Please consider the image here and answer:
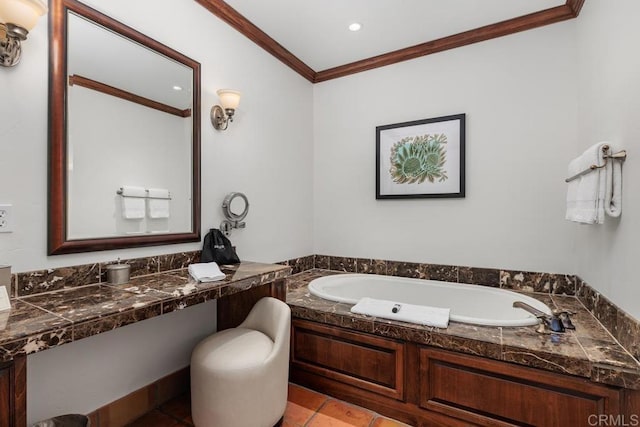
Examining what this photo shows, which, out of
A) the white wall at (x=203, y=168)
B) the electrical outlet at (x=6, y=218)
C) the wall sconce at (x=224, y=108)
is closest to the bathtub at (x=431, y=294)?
the white wall at (x=203, y=168)

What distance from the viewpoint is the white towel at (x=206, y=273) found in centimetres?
166

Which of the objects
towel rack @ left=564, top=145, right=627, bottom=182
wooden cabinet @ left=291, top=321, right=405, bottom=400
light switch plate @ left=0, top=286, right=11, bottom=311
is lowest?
wooden cabinet @ left=291, top=321, right=405, bottom=400

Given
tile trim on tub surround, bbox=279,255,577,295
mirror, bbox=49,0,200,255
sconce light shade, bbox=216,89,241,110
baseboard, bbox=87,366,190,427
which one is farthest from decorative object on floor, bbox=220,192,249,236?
baseboard, bbox=87,366,190,427

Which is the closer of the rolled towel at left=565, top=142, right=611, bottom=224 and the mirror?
the mirror

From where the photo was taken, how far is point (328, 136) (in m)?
3.31

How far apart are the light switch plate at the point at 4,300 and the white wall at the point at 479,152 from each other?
8.11 feet

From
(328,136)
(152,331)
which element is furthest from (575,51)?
(152,331)

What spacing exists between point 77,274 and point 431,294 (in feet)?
7.95

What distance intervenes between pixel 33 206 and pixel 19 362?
769mm

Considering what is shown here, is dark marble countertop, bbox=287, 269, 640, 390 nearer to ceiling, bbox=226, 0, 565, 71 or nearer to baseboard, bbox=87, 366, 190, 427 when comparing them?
baseboard, bbox=87, 366, 190, 427

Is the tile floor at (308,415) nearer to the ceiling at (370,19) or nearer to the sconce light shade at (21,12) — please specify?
the sconce light shade at (21,12)

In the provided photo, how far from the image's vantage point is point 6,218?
1.31 m

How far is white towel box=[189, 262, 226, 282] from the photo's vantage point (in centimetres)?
166

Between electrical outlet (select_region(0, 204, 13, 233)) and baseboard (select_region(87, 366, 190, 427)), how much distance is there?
3.30 ft
